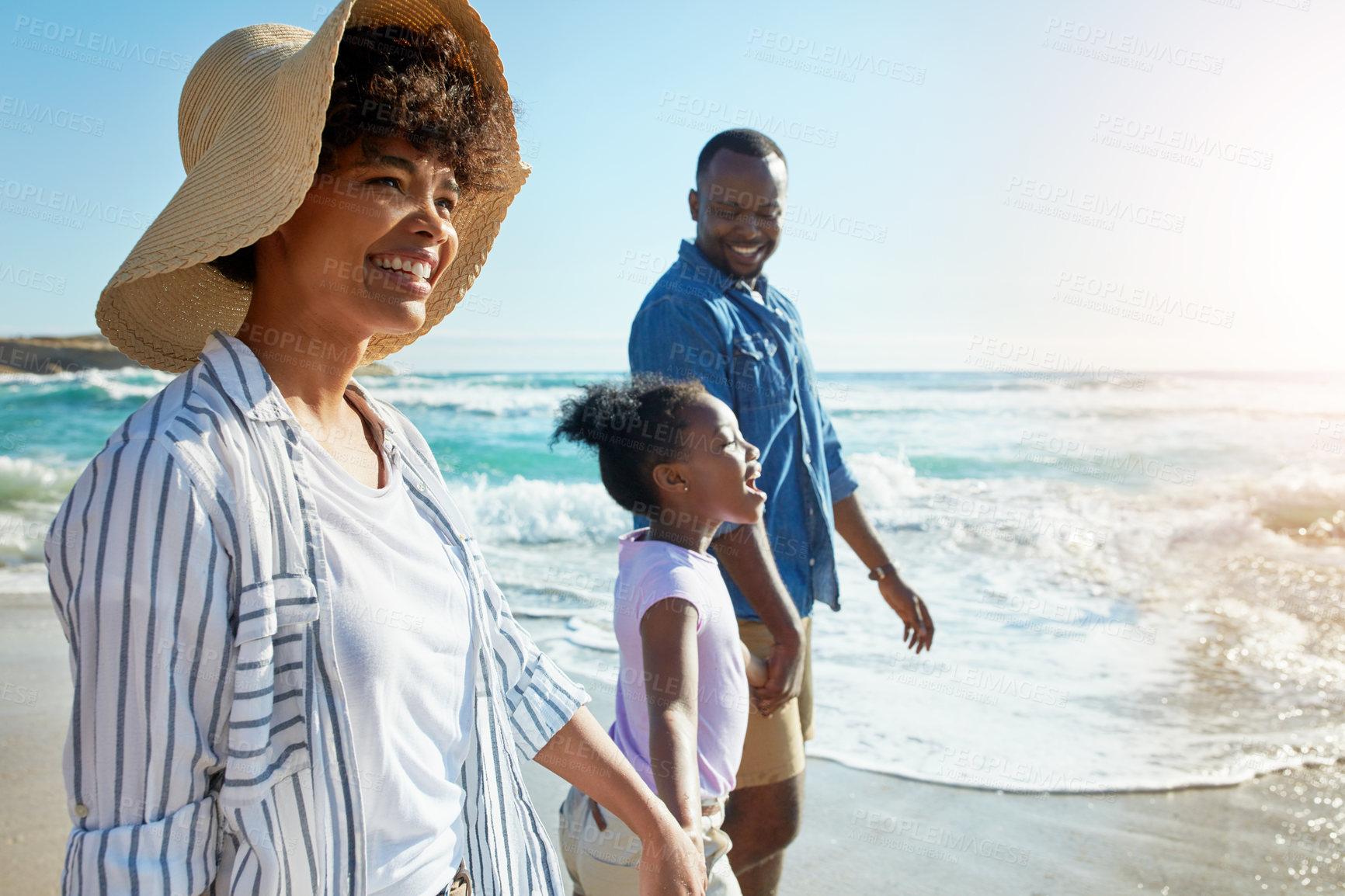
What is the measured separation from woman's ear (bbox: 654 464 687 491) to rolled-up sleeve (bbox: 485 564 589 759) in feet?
2.51

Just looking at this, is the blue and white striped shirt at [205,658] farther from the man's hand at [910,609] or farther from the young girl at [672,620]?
the man's hand at [910,609]

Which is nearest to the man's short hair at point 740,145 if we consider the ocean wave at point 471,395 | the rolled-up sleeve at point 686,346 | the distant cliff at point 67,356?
the rolled-up sleeve at point 686,346

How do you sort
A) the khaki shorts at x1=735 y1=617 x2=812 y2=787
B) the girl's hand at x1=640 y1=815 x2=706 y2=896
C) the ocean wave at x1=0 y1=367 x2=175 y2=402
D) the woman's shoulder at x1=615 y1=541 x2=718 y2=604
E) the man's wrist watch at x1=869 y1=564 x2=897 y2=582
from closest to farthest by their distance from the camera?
the girl's hand at x1=640 y1=815 x2=706 y2=896
the woman's shoulder at x1=615 y1=541 x2=718 y2=604
the khaki shorts at x1=735 y1=617 x2=812 y2=787
the man's wrist watch at x1=869 y1=564 x2=897 y2=582
the ocean wave at x1=0 y1=367 x2=175 y2=402

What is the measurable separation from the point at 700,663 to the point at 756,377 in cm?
89

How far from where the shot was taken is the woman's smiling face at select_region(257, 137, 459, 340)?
1.34 metres

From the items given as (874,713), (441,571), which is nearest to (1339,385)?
(874,713)

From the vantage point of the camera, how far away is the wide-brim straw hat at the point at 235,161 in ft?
4.05

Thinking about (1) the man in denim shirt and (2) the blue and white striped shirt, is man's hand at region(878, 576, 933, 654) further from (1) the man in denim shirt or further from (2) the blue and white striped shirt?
(2) the blue and white striped shirt

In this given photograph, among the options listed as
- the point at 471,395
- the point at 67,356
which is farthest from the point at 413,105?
the point at 67,356

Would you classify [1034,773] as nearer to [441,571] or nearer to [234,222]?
[441,571]

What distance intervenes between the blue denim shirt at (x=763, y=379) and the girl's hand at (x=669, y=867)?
1.09m

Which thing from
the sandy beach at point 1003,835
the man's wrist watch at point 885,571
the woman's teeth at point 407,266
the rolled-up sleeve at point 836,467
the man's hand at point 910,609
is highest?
the woman's teeth at point 407,266

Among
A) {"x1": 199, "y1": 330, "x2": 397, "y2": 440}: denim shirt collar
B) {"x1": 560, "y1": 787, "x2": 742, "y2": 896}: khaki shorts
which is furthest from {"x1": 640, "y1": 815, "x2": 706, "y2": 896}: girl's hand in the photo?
{"x1": 199, "y1": 330, "x2": 397, "y2": 440}: denim shirt collar

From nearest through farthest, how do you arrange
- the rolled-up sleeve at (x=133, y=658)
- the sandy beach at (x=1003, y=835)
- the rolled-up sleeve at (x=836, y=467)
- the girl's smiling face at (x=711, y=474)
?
the rolled-up sleeve at (x=133, y=658), the girl's smiling face at (x=711, y=474), the rolled-up sleeve at (x=836, y=467), the sandy beach at (x=1003, y=835)
